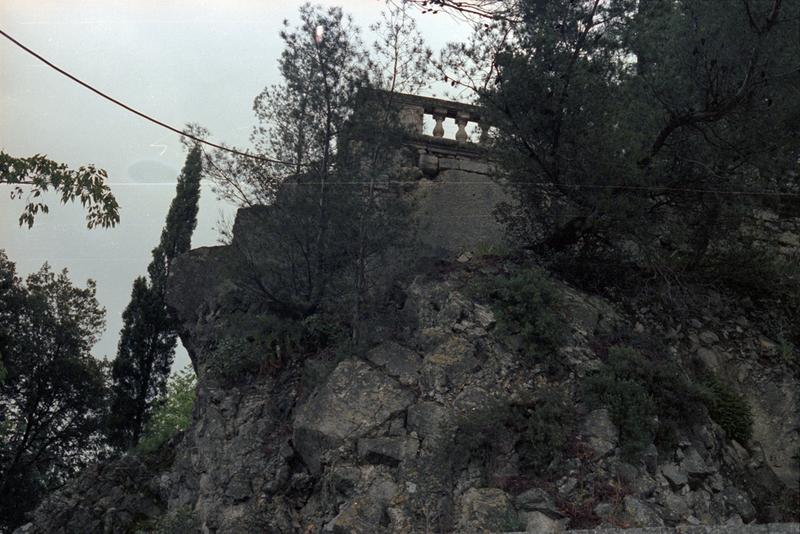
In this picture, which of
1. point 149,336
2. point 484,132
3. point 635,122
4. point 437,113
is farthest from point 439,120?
point 149,336

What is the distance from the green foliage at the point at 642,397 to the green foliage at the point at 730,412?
16.8 inches

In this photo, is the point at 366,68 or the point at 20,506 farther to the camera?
the point at 20,506

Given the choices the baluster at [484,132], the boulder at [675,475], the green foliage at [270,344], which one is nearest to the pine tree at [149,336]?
the green foliage at [270,344]

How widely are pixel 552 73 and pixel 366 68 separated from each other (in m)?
2.66

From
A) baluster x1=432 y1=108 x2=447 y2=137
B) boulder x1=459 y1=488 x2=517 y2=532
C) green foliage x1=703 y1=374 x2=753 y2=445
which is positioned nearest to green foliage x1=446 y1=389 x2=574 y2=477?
boulder x1=459 y1=488 x2=517 y2=532

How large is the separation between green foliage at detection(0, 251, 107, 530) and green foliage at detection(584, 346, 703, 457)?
11798 mm

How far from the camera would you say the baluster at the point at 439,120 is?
43.5 feet

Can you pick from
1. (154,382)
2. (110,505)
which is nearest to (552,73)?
(110,505)

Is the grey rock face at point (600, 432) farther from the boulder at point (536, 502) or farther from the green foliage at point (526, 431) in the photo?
the boulder at point (536, 502)

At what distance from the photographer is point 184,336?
14.1m

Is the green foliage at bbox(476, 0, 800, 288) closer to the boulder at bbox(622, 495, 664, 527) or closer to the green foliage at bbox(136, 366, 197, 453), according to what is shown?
the boulder at bbox(622, 495, 664, 527)

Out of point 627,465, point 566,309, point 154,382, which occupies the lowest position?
point 154,382

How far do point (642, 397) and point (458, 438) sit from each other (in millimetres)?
1923

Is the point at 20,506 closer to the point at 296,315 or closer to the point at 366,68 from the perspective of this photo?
the point at 296,315
